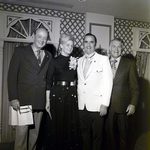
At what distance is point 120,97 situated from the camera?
1692 millimetres

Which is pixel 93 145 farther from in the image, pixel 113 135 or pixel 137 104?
pixel 137 104

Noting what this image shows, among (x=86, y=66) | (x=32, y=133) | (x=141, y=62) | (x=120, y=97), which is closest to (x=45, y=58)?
(x=86, y=66)

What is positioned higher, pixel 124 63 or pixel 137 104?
pixel 124 63

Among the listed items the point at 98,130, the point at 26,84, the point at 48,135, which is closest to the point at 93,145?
the point at 98,130

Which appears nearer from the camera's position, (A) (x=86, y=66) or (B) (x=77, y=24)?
(A) (x=86, y=66)

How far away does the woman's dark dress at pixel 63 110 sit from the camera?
1564 millimetres

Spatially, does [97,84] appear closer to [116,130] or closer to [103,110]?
[103,110]

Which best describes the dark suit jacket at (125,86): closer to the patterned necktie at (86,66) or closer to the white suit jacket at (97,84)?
the white suit jacket at (97,84)

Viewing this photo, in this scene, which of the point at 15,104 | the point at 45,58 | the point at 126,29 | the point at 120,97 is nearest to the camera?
the point at 15,104

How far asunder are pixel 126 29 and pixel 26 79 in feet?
3.79

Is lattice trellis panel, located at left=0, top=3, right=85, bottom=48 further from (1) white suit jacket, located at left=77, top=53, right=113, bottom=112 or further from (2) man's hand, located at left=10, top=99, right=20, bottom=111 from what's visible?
(2) man's hand, located at left=10, top=99, right=20, bottom=111

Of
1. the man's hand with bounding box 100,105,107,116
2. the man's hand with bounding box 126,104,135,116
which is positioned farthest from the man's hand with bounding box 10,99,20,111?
the man's hand with bounding box 126,104,135,116

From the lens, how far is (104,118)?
1670 millimetres

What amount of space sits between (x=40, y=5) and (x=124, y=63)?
0.97 metres
